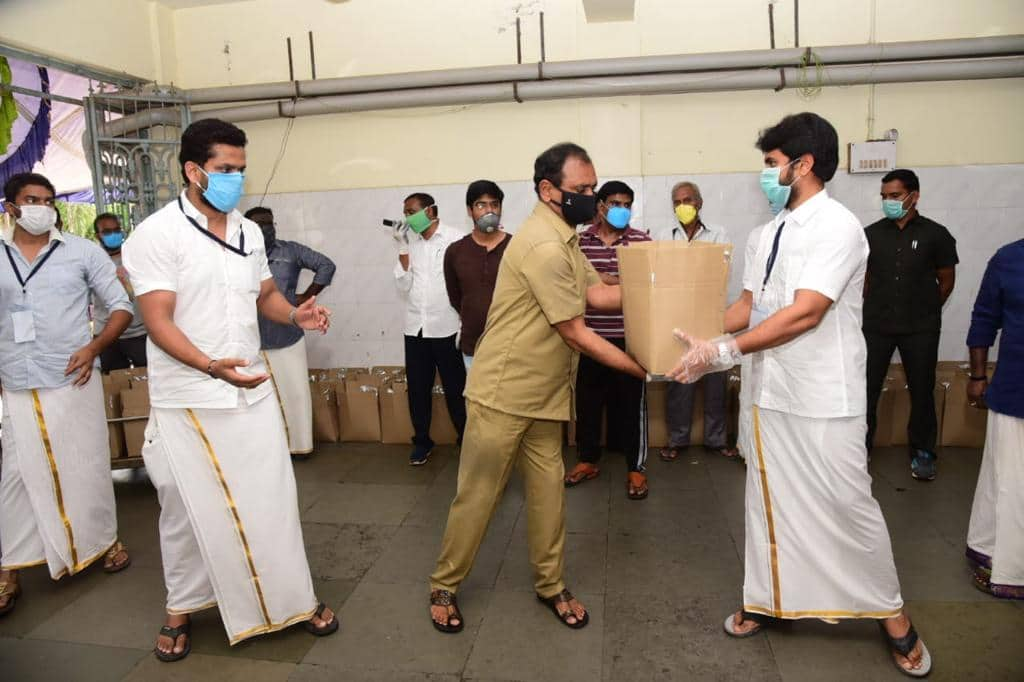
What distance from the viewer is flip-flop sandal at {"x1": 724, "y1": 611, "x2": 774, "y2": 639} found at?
241 centimetres

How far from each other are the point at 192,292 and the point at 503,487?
1.27 m

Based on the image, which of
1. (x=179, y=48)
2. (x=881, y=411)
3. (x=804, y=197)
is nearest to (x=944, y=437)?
(x=881, y=411)

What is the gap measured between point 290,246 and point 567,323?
114 inches

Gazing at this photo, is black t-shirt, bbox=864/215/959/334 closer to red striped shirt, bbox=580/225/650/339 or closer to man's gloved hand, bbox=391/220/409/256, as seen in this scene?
red striped shirt, bbox=580/225/650/339

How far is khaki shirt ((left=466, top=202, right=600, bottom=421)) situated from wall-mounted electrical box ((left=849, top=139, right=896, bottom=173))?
355 cm

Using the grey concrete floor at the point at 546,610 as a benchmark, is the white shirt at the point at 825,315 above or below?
above

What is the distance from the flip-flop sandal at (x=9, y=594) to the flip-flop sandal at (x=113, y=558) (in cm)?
33

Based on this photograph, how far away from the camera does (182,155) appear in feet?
7.54

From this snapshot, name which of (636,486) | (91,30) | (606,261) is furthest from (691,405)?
(91,30)

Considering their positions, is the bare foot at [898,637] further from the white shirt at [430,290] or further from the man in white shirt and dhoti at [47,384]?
the man in white shirt and dhoti at [47,384]

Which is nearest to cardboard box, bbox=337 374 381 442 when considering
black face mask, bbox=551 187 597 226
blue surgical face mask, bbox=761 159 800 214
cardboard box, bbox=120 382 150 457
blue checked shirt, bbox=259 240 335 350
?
blue checked shirt, bbox=259 240 335 350

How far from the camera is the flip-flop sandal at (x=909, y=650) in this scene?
216 centimetres

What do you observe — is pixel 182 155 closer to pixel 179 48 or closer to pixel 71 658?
pixel 71 658

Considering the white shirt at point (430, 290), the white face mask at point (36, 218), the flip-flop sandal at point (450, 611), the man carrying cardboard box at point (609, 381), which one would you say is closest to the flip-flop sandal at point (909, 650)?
the flip-flop sandal at point (450, 611)
